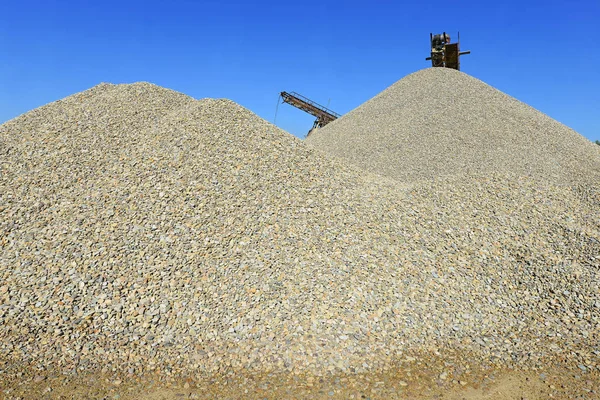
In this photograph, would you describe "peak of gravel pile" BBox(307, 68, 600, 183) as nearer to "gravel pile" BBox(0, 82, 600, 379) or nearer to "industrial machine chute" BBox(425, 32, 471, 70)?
"industrial machine chute" BBox(425, 32, 471, 70)

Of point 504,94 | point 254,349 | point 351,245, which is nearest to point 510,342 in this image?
point 351,245

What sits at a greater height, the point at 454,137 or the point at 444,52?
the point at 444,52

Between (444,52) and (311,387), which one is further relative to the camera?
(444,52)

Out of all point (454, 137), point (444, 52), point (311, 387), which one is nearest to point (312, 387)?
point (311, 387)

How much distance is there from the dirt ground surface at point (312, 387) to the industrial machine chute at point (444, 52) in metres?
20.0

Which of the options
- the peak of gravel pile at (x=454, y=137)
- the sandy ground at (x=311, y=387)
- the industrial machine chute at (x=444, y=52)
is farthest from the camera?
the industrial machine chute at (x=444, y=52)

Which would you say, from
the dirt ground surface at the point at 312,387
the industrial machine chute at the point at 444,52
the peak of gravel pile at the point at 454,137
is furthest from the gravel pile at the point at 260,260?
the industrial machine chute at the point at 444,52

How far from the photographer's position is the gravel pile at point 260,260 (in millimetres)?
5246

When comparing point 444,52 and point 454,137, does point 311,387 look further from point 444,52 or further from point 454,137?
point 444,52

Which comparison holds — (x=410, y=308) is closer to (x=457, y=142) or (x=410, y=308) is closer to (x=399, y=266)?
(x=399, y=266)

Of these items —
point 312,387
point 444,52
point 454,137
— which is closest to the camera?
point 312,387

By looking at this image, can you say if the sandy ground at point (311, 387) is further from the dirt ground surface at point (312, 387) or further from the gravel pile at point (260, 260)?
the gravel pile at point (260, 260)

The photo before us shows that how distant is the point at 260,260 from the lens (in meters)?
6.36

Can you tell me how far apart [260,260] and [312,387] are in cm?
222
